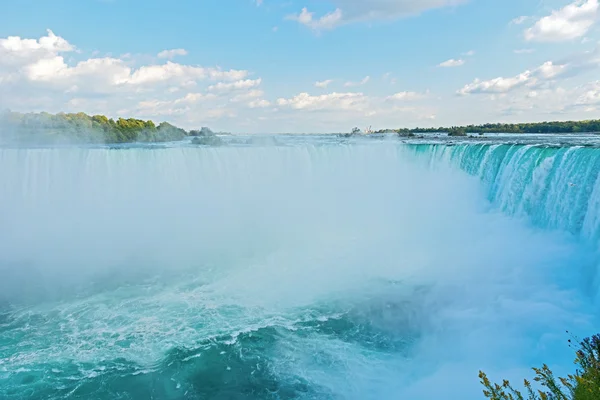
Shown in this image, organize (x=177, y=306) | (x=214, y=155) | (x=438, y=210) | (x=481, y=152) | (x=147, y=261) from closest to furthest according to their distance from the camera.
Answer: (x=177, y=306) → (x=147, y=261) → (x=481, y=152) → (x=438, y=210) → (x=214, y=155)

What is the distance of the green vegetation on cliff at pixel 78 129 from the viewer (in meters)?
26.8

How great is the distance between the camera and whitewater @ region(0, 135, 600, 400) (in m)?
7.47

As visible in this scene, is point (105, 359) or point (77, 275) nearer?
point (105, 359)

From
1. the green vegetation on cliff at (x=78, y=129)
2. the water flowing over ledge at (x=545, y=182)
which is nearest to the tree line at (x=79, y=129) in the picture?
the green vegetation on cliff at (x=78, y=129)

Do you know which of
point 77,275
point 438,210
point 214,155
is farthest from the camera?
point 214,155

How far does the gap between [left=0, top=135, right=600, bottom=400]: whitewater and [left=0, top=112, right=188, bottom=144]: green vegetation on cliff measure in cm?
1176

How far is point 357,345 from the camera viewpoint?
827 centimetres

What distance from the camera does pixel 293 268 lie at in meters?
12.8

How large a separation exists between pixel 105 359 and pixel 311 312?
4.43 meters

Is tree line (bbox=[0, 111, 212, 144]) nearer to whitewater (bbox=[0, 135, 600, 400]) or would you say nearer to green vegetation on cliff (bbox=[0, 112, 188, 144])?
green vegetation on cliff (bbox=[0, 112, 188, 144])

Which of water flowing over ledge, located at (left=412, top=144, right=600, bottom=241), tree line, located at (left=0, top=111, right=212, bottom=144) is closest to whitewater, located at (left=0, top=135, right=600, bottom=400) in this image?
water flowing over ledge, located at (left=412, top=144, right=600, bottom=241)

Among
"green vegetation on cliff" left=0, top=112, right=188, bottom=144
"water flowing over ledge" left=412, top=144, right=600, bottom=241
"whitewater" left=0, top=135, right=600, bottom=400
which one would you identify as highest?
"green vegetation on cliff" left=0, top=112, right=188, bottom=144

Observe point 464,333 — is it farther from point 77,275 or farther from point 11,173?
point 11,173

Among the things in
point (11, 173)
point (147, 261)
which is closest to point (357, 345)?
point (147, 261)
